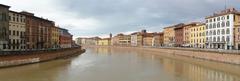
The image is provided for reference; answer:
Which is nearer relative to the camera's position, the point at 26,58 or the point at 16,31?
the point at 26,58

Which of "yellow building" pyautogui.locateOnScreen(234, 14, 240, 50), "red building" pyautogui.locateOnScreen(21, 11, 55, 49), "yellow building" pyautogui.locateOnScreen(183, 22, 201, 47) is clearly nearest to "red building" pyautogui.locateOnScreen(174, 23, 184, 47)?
"yellow building" pyautogui.locateOnScreen(183, 22, 201, 47)

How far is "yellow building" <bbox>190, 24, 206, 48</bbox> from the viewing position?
91.8 m

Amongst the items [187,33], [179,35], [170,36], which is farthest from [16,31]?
[170,36]

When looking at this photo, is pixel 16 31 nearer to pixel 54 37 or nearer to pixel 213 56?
pixel 54 37

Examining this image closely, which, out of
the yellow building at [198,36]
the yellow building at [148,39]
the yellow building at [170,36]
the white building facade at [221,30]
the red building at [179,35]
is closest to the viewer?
the white building facade at [221,30]

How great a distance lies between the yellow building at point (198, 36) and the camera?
301ft

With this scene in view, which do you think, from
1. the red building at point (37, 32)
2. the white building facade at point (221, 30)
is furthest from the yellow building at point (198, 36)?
the red building at point (37, 32)

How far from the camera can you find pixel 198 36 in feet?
316

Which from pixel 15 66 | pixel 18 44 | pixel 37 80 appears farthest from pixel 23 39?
pixel 37 80

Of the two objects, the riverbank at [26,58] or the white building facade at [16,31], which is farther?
the white building facade at [16,31]

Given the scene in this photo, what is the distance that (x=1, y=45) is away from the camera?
53.3 m

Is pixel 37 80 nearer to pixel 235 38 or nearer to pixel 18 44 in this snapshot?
pixel 18 44

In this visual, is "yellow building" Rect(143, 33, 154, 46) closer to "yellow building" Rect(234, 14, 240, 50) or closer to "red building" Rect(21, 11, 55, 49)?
"red building" Rect(21, 11, 55, 49)

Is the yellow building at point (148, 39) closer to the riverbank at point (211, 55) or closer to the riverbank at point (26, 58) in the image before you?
the riverbank at point (211, 55)
